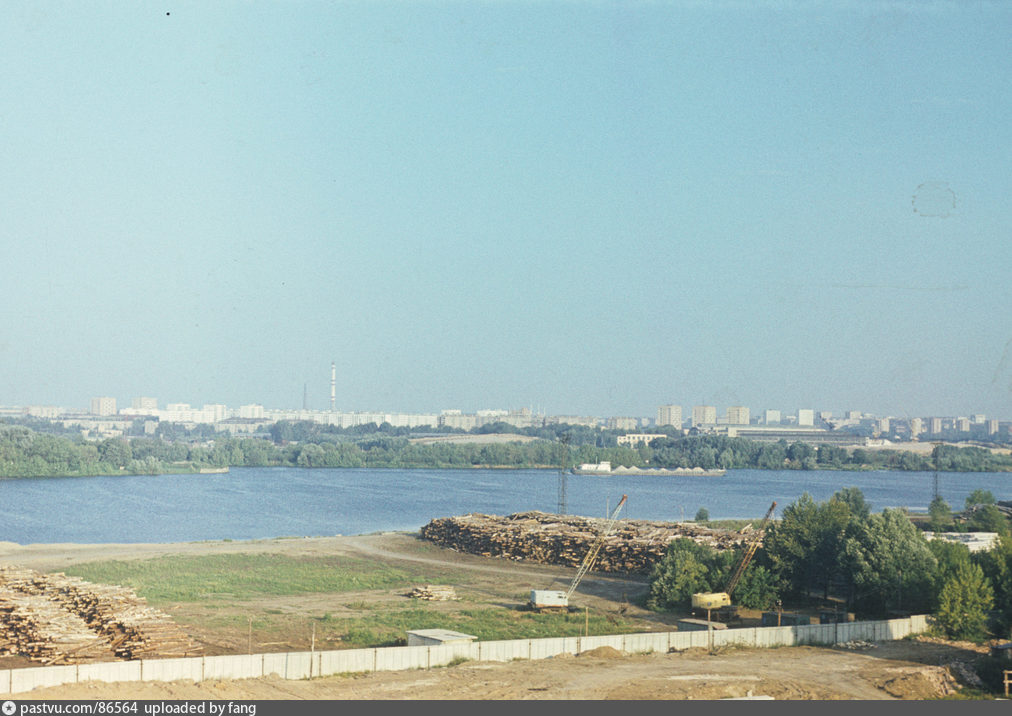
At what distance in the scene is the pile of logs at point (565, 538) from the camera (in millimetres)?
29984

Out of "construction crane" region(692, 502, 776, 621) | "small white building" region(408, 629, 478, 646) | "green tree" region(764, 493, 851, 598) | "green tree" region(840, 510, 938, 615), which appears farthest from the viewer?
A: "green tree" region(764, 493, 851, 598)

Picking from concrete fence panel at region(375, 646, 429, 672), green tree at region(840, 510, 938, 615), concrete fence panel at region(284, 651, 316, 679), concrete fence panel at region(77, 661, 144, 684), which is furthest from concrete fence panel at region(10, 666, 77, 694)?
green tree at region(840, 510, 938, 615)

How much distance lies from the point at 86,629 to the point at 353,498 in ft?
176

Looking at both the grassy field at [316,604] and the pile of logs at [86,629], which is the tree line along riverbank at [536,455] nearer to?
the grassy field at [316,604]

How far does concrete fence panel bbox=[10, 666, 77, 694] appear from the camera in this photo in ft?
38.7

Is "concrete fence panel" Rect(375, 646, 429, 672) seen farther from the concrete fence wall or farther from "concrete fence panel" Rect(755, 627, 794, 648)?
"concrete fence panel" Rect(755, 627, 794, 648)

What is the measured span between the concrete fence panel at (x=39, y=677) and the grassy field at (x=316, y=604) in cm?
445

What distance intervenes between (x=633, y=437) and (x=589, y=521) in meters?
119

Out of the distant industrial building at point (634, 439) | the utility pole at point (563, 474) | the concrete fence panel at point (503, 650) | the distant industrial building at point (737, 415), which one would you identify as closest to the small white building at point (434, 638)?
the concrete fence panel at point (503, 650)

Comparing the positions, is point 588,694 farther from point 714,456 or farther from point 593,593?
point 714,456

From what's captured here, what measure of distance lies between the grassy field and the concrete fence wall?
89.9 inches

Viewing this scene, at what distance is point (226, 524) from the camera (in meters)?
51.2

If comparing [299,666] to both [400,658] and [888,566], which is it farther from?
[888,566]

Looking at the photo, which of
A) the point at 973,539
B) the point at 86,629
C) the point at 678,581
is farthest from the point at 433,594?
the point at 973,539
